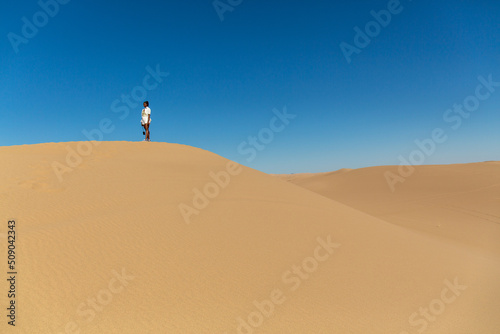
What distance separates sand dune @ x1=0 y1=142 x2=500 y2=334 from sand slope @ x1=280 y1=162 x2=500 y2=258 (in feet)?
12.6

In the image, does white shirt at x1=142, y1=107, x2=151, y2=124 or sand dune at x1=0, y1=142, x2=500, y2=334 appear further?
white shirt at x1=142, y1=107, x2=151, y2=124

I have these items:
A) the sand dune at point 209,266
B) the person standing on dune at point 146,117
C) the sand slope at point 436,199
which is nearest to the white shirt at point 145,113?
the person standing on dune at point 146,117

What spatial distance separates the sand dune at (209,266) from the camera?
248 cm

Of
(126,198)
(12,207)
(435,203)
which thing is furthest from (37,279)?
(435,203)

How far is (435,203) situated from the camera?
13.7 meters

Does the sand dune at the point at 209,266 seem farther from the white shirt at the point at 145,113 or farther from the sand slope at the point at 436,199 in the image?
the white shirt at the point at 145,113

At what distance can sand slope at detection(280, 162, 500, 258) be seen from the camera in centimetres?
898

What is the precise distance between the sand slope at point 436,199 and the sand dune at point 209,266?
384 cm

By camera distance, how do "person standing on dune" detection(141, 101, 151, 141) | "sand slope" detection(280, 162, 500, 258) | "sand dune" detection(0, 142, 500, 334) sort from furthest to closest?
"person standing on dune" detection(141, 101, 151, 141) → "sand slope" detection(280, 162, 500, 258) → "sand dune" detection(0, 142, 500, 334)

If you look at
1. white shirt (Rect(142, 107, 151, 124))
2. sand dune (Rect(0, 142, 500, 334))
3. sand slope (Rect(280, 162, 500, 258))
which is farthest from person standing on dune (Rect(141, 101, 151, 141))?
sand slope (Rect(280, 162, 500, 258))

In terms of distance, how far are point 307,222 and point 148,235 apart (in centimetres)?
293

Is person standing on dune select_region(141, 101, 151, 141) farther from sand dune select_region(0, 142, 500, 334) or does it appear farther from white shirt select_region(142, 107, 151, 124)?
sand dune select_region(0, 142, 500, 334)

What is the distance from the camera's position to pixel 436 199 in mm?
Result: 14562

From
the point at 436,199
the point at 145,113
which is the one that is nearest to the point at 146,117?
the point at 145,113
